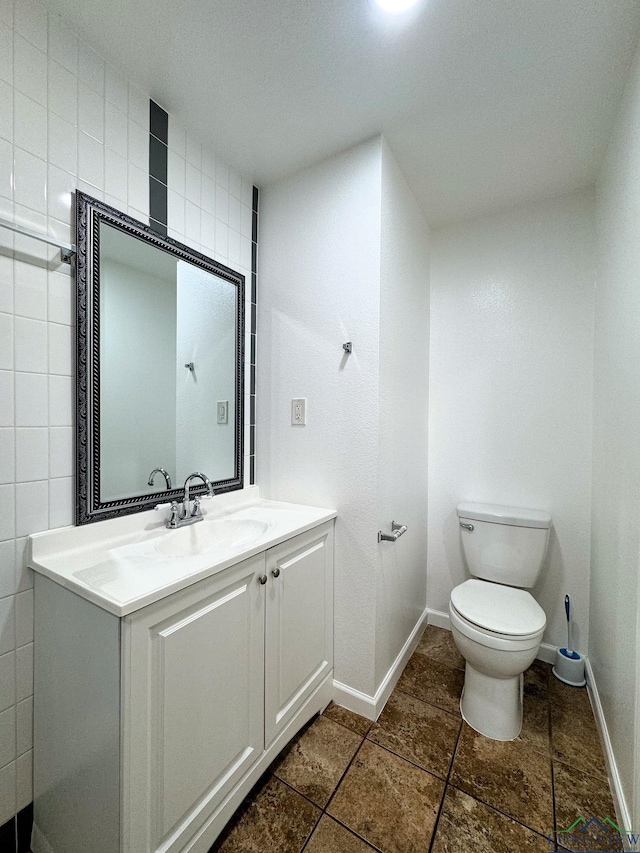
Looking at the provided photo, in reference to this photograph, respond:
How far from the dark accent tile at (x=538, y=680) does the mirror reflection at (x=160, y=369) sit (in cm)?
173

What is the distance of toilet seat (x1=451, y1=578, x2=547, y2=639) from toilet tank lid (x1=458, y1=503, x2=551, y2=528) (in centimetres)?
31

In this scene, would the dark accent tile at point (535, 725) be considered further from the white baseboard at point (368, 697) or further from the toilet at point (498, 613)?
the white baseboard at point (368, 697)

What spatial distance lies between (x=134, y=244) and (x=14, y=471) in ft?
2.81

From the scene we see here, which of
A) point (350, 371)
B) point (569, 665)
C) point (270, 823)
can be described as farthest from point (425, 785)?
point (350, 371)

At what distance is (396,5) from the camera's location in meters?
1.01

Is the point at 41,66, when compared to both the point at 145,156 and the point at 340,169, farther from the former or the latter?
the point at 340,169

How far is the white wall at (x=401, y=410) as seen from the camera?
152 cm

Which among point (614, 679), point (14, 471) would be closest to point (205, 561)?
point (14, 471)

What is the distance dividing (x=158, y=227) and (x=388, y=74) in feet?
3.19

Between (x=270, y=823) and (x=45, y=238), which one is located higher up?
(x=45, y=238)

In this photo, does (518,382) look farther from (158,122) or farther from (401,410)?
(158,122)

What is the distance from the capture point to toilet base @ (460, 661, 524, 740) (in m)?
1.41

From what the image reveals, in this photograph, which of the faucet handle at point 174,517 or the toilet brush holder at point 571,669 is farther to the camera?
the toilet brush holder at point 571,669

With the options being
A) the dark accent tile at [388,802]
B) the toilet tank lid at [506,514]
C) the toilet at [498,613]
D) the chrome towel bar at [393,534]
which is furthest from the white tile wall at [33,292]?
the toilet tank lid at [506,514]
